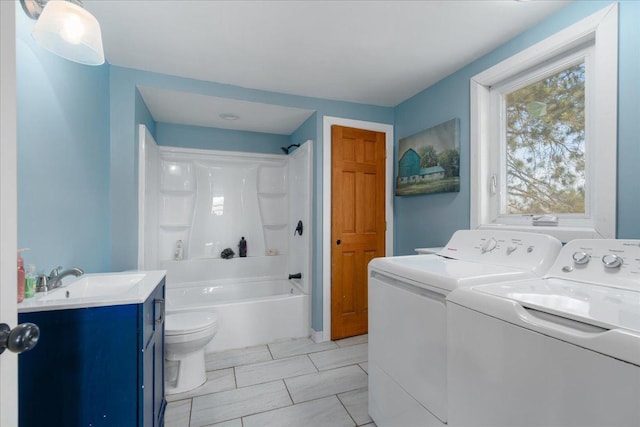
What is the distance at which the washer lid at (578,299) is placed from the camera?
729 mm

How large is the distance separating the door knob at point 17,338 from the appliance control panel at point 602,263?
5.67 ft

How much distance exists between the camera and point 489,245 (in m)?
1.55

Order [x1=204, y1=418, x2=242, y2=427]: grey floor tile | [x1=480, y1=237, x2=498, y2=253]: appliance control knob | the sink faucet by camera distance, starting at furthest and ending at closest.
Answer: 1. [x1=204, y1=418, x2=242, y2=427]: grey floor tile
2. [x1=480, y1=237, x2=498, y2=253]: appliance control knob
3. the sink faucet

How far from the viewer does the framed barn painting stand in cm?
224

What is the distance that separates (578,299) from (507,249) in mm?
579

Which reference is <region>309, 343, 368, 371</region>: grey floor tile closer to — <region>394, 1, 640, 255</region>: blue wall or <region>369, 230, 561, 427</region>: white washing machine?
<region>369, 230, 561, 427</region>: white washing machine

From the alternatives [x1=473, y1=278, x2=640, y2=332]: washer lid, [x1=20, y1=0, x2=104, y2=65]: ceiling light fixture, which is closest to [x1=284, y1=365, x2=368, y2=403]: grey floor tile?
[x1=473, y1=278, x2=640, y2=332]: washer lid

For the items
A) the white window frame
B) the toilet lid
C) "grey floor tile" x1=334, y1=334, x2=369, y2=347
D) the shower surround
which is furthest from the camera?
the shower surround

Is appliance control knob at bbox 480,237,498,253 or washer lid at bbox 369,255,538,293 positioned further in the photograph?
appliance control knob at bbox 480,237,498,253

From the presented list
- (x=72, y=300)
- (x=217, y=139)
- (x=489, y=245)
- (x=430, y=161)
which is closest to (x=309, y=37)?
(x=430, y=161)

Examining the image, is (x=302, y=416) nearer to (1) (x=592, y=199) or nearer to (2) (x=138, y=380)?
(2) (x=138, y=380)

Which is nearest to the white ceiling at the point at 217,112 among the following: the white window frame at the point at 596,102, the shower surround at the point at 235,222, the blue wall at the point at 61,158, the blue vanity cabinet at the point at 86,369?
the shower surround at the point at 235,222

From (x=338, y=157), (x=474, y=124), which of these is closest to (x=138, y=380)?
(x=338, y=157)

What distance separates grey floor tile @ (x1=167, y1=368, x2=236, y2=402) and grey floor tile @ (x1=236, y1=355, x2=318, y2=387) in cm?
6
